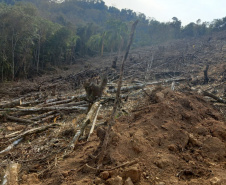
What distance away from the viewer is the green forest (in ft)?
50.2

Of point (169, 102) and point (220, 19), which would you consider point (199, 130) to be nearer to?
point (169, 102)

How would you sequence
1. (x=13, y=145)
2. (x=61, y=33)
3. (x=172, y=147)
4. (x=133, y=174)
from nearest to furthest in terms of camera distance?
(x=133, y=174) → (x=172, y=147) → (x=13, y=145) → (x=61, y=33)

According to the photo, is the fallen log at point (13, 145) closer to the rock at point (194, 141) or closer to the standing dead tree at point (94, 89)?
the standing dead tree at point (94, 89)

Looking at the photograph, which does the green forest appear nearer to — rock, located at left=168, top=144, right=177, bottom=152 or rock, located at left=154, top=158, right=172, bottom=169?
rock, located at left=168, top=144, right=177, bottom=152

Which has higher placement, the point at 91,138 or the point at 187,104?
the point at 187,104

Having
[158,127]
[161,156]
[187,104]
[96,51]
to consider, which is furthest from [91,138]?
[96,51]

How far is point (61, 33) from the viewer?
23000mm

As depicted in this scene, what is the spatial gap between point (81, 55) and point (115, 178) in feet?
112

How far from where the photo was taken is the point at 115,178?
2.08 metres

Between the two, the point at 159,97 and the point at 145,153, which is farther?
the point at 159,97

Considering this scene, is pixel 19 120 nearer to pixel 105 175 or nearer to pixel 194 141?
pixel 105 175

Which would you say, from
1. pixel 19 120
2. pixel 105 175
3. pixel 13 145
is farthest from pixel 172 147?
pixel 19 120

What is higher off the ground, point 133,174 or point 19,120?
point 133,174

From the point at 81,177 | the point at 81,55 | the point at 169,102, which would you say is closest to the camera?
the point at 81,177
